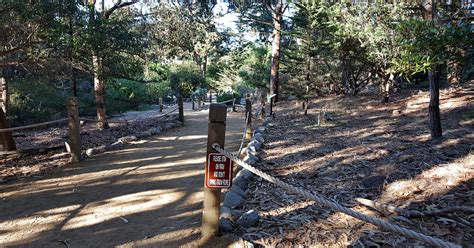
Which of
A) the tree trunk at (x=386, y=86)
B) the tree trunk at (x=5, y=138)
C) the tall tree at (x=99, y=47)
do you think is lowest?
the tree trunk at (x=5, y=138)

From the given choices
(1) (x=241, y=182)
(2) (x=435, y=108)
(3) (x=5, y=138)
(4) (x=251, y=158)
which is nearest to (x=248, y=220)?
(1) (x=241, y=182)

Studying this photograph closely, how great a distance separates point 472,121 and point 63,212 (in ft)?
23.4

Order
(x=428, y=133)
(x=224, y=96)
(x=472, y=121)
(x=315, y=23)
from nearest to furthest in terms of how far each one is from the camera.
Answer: (x=428, y=133), (x=472, y=121), (x=315, y=23), (x=224, y=96)

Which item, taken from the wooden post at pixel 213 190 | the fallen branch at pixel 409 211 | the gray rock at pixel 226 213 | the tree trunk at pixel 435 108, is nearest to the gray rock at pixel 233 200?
the gray rock at pixel 226 213

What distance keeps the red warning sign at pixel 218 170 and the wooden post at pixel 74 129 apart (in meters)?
4.20

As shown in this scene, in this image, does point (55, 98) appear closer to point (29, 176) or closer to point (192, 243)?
point (29, 176)

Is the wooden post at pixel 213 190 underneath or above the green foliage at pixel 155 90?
underneath

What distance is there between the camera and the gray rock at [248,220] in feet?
9.76

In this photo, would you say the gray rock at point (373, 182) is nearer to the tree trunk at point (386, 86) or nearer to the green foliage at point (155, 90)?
A: the tree trunk at point (386, 86)

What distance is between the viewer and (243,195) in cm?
375

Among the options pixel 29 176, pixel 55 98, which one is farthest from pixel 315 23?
pixel 55 98

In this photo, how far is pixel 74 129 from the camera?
232 inches

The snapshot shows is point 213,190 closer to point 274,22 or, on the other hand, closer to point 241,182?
point 241,182

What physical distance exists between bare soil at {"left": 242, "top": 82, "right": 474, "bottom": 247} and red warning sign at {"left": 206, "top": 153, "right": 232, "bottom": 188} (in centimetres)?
56
